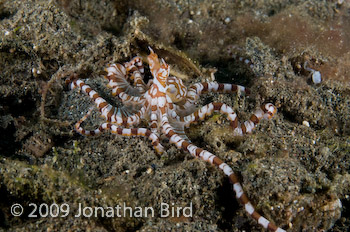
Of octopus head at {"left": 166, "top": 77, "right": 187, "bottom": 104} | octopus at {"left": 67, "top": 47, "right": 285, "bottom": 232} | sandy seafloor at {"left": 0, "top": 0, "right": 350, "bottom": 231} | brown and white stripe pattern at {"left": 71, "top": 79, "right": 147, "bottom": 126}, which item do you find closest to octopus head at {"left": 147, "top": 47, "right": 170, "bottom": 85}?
octopus at {"left": 67, "top": 47, "right": 285, "bottom": 232}

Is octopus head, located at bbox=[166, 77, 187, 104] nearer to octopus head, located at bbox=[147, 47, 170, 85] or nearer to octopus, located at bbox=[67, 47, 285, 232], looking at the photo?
octopus, located at bbox=[67, 47, 285, 232]

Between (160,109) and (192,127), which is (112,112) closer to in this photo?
(160,109)

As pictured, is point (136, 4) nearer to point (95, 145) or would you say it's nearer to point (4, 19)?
point (4, 19)

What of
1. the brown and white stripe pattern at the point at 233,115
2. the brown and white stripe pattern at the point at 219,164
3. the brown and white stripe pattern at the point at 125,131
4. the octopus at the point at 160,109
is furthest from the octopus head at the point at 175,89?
the brown and white stripe pattern at the point at 125,131

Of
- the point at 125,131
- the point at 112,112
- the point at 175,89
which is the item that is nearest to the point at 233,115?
the point at 175,89

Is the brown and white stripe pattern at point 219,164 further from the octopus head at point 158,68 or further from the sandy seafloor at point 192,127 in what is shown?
the octopus head at point 158,68

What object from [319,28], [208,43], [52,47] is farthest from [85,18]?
[319,28]
